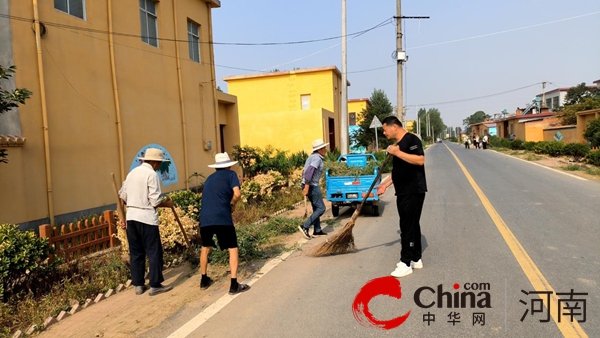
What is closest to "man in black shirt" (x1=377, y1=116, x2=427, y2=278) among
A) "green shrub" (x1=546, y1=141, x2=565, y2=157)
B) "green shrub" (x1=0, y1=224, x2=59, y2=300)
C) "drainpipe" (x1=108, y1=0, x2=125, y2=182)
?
"green shrub" (x1=0, y1=224, x2=59, y2=300)

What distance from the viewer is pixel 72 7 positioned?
8.40 metres

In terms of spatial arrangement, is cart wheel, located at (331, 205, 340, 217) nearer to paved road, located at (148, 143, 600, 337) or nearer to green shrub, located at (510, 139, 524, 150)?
paved road, located at (148, 143, 600, 337)

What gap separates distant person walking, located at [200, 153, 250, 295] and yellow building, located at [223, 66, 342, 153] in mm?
18104

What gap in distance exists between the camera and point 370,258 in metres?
5.86

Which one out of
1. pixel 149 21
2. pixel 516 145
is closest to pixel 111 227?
pixel 149 21

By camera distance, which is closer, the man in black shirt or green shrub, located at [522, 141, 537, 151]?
the man in black shirt

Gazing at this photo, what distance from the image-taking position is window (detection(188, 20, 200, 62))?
44.4 ft

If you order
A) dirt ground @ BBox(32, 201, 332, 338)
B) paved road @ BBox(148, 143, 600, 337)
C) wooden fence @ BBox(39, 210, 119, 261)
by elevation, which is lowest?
dirt ground @ BBox(32, 201, 332, 338)

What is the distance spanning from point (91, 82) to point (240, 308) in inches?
264

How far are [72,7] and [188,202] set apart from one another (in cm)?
488

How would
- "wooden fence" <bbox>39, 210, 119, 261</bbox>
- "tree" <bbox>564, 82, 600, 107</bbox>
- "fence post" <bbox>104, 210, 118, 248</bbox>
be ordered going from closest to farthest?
"wooden fence" <bbox>39, 210, 119, 261</bbox>
"fence post" <bbox>104, 210, 118, 248</bbox>
"tree" <bbox>564, 82, 600, 107</bbox>

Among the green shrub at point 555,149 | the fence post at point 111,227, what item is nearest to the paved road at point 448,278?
the fence post at point 111,227

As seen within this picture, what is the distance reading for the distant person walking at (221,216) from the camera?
4820 mm

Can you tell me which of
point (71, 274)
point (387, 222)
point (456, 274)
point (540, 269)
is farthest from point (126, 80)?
point (540, 269)
